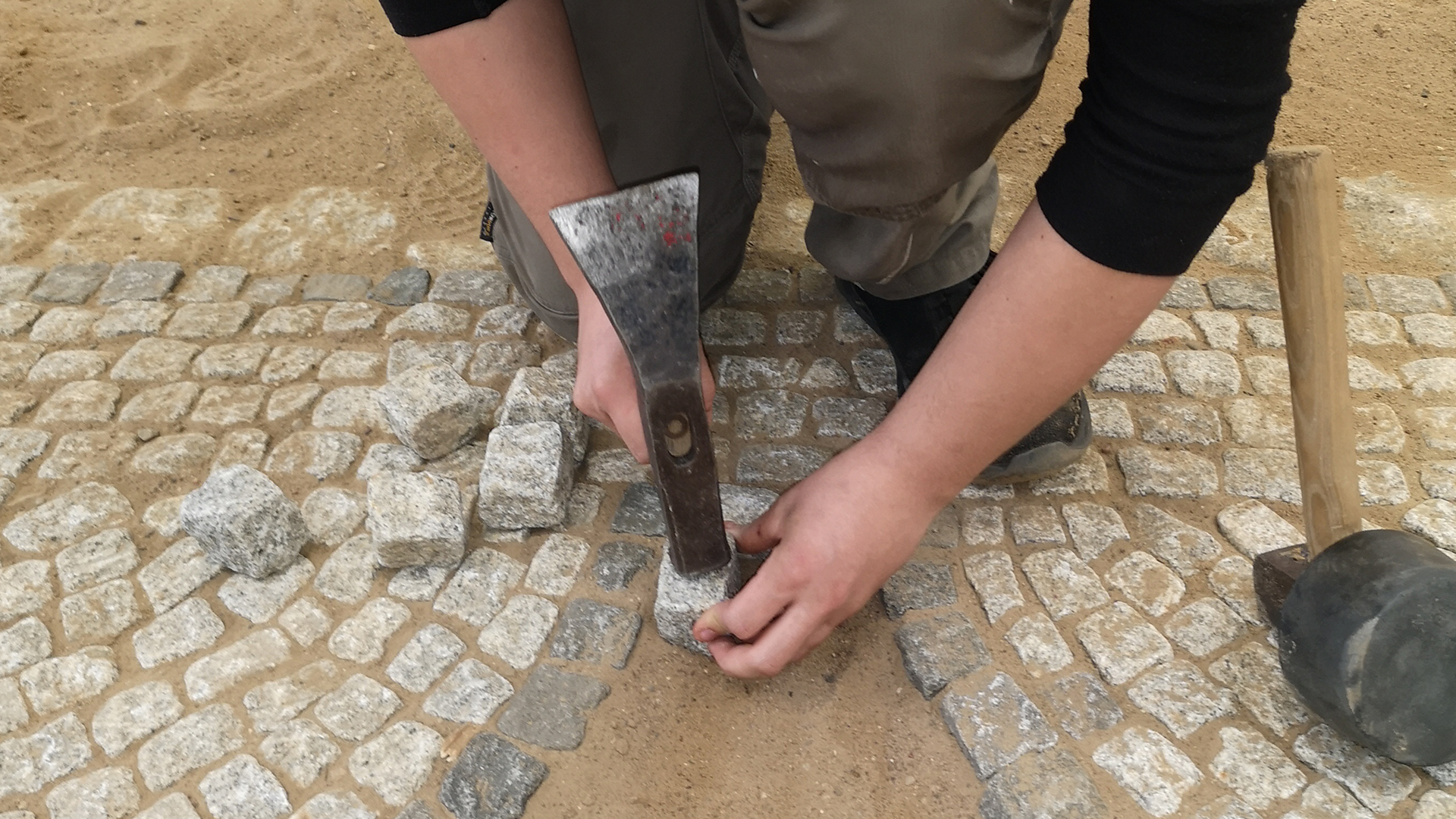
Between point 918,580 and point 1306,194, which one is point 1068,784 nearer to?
point 918,580

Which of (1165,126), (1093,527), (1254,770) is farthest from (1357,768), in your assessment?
(1165,126)

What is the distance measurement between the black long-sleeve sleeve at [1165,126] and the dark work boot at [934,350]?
2.34 ft

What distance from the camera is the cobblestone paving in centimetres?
197

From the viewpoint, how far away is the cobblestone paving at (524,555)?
1971mm

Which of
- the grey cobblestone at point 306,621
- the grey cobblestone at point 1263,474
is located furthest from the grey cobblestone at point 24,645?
the grey cobblestone at point 1263,474

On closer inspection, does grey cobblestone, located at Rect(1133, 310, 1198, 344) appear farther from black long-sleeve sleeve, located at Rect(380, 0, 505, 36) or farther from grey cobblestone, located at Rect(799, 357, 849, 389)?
black long-sleeve sleeve, located at Rect(380, 0, 505, 36)

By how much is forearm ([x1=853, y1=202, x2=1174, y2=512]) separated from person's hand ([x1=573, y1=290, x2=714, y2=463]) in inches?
17.6

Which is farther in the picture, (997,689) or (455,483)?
(455,483)

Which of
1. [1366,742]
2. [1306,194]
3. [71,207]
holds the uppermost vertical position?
[1306,194]

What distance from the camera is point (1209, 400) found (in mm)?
2650

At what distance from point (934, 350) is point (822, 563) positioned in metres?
0.71

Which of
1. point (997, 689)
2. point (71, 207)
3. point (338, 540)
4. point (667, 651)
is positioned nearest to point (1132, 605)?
point (997, 689)

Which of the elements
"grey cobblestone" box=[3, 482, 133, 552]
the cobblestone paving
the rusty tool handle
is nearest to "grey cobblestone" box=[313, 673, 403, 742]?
the cobblestone paving

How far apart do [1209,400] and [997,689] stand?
1.11 meters
